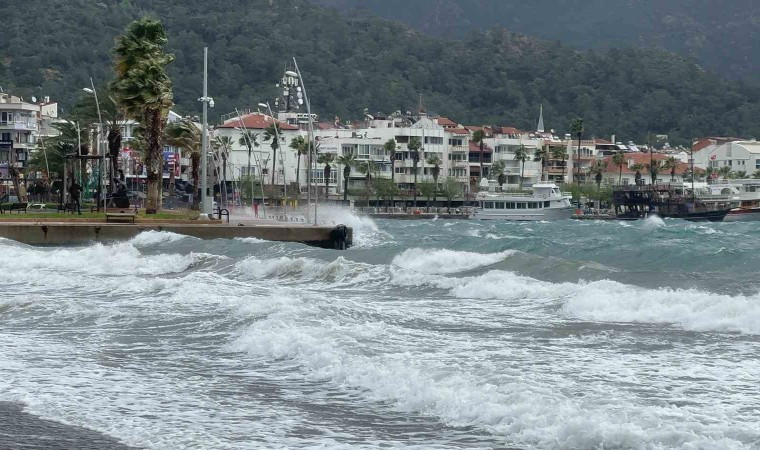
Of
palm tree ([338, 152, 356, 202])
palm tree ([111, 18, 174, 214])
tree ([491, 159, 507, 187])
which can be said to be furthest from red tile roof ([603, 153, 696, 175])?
palm tree ([111, 18, 174, 214])

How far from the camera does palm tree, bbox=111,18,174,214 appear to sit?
5578 cm

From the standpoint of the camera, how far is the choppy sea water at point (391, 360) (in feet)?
44.2

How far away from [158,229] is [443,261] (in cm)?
1356

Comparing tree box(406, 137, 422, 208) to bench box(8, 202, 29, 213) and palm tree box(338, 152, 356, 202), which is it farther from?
bench box(8, 202, 29, 213)

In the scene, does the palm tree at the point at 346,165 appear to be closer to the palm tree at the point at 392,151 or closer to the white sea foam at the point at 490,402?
the palm tree at the point at 392,151

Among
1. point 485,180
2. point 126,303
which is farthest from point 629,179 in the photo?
point 126,303

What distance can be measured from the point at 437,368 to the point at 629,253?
126 ft

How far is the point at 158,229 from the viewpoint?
49.2 metres

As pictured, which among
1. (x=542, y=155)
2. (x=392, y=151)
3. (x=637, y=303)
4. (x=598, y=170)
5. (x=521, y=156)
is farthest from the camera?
(x=598, y=170)

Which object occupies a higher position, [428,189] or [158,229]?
[428,189]

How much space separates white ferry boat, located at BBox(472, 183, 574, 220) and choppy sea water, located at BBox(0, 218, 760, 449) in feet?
330

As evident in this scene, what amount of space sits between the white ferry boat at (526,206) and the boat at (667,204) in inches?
293

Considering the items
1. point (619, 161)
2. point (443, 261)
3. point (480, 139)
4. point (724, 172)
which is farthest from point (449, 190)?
point (443, 261)

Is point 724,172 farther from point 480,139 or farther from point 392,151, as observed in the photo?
point 392,151
